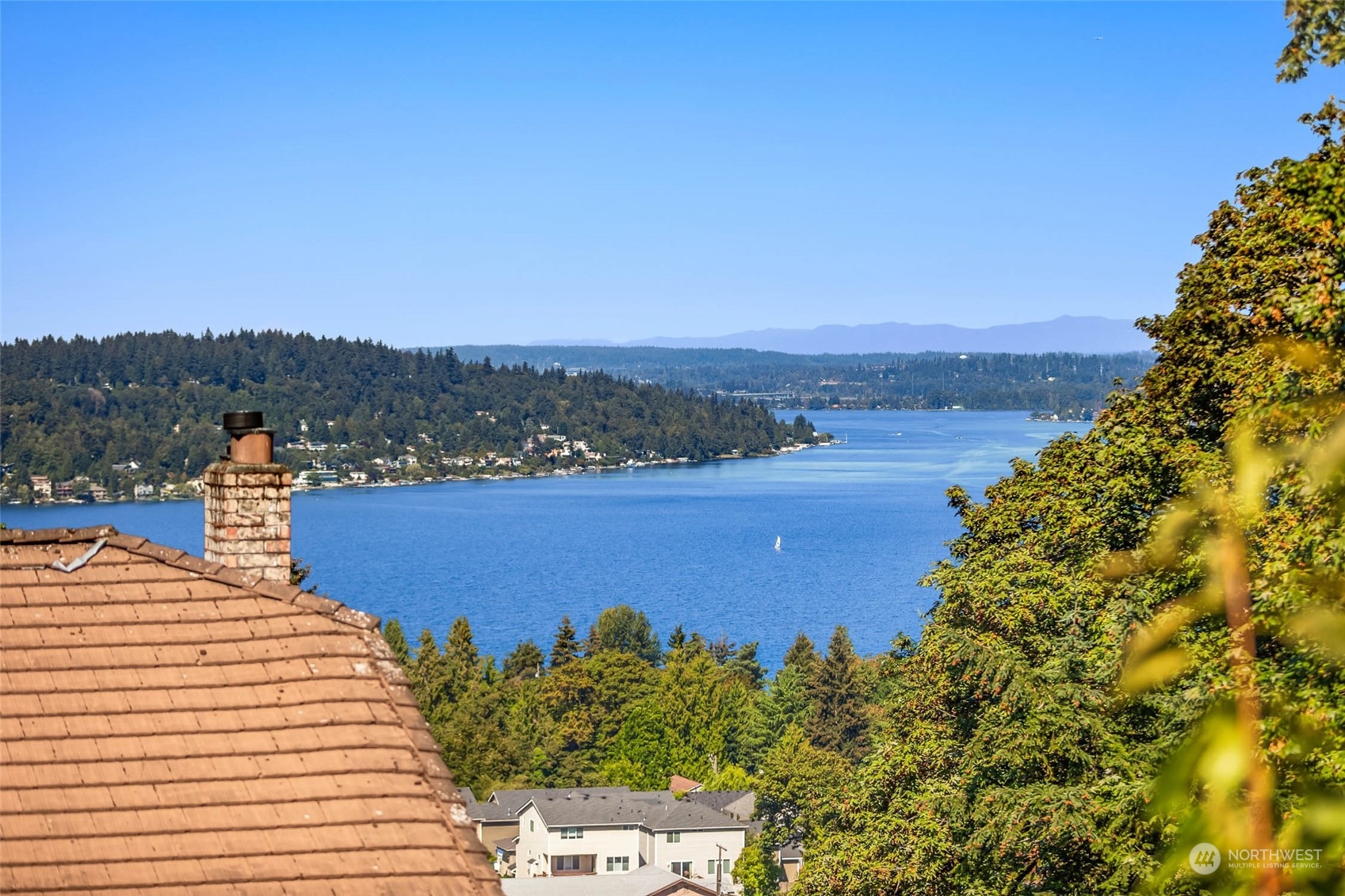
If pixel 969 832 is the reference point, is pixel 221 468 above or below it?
above

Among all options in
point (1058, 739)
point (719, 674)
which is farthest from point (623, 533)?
point (1058, 739)

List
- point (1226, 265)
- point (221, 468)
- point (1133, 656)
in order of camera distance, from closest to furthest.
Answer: point (1133, 656)
point (221, 468)
point (1226, 265)

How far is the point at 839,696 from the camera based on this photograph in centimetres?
4566

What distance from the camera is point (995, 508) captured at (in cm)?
1738

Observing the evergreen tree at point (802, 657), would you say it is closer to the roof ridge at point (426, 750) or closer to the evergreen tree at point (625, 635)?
the evergreen tree at point (625, 635)

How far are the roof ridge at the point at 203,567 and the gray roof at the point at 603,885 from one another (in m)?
23.8

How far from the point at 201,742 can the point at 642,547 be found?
111 meters

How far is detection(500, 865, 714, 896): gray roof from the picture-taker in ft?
95.0

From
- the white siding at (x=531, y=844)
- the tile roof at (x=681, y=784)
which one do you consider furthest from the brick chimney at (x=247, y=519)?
the tile roof at (x=681, y=784)

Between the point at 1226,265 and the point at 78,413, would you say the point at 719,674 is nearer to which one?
the point at 1226,265

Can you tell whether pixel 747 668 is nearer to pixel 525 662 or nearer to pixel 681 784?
pixel 525 662

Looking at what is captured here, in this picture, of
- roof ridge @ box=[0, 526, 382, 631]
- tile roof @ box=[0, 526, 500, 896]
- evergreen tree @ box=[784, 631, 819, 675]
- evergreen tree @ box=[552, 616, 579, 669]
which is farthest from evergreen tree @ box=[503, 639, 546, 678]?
tile roof @ box=[0, 526, 500, 896]

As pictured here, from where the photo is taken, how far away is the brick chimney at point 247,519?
21.3 feet

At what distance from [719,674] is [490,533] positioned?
3058 inches
